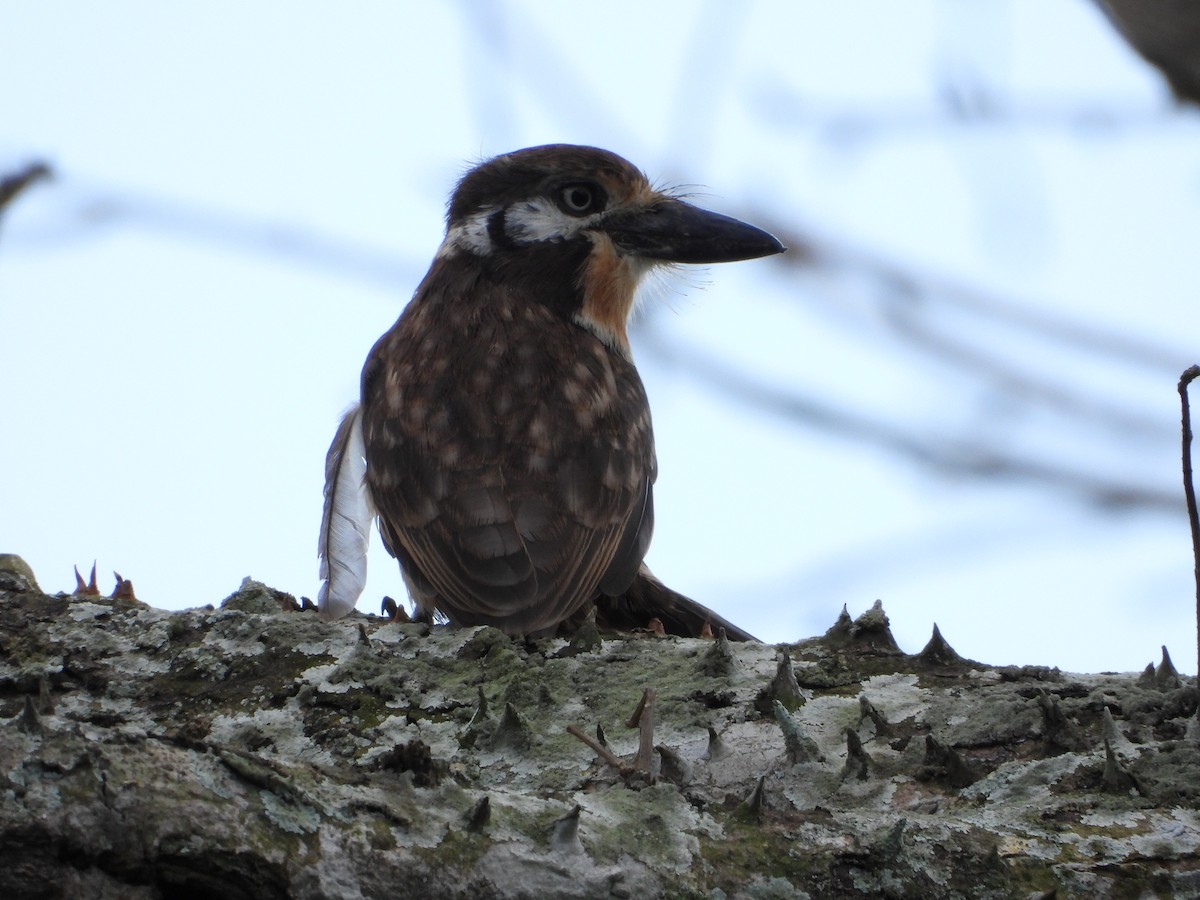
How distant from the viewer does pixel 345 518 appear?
4934 mm

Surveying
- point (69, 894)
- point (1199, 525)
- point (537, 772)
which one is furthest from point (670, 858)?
point (1199, 525)

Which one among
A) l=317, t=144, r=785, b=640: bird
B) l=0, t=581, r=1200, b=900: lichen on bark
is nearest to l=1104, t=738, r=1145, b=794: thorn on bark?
l=0, t=581, r=1200, b=900: lichen on bark

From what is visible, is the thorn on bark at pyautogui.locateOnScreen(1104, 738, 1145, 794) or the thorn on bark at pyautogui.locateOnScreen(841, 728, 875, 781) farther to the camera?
the thorn on bark at pyautogui.locateOnScreen(841, 728, 875, 781)

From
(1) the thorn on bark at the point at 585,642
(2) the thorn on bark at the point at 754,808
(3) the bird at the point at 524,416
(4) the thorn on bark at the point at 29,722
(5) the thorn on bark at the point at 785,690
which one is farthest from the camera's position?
(3) the bird at the point at 524,416

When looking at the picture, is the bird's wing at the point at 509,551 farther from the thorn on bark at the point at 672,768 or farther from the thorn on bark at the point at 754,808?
the thorn on bark at the point at 754,808

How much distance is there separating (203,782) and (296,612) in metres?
1.68

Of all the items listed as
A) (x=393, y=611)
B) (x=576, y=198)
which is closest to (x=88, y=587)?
(x=393, y=611)

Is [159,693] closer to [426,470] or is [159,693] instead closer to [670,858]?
[670,858]

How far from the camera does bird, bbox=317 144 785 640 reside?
4.12 m

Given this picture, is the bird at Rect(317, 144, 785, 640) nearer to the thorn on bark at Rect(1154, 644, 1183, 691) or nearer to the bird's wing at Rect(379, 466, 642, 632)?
the bird's wing at Rect(379, 466, 642, 632)

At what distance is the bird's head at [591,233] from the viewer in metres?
5.45

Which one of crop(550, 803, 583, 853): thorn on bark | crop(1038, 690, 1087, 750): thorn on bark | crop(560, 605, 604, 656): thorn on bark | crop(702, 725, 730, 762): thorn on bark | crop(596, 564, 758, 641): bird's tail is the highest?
crop(596, 564, 758, 641): bird's tail

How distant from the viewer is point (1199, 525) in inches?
77.0

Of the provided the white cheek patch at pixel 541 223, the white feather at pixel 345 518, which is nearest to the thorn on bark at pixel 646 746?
the white feather at pixel 345 518
